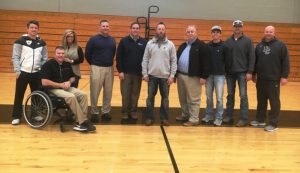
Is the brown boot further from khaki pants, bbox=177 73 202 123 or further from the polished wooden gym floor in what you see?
khaki pants, bbox=177 73 202 123

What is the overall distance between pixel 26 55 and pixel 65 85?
63 cm

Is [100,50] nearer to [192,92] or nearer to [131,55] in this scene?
[131,55]

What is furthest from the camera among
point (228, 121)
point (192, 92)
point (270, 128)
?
point (228, 121)

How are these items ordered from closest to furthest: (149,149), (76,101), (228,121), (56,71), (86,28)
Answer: (149,149), (76,101), (56,71), (228,121), (86,28)

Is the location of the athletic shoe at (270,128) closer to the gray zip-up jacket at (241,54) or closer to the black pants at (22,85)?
the gray zip-up jacket at (241,54)

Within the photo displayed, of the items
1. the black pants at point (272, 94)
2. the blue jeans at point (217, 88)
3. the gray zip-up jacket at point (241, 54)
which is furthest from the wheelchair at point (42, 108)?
the black pants at point (272, 94)

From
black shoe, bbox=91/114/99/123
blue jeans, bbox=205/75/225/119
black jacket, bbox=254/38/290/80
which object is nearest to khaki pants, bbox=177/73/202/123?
blue jeans, bbox=205/75/225/119

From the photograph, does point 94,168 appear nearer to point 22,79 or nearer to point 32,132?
point 32,132

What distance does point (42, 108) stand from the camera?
165 inches

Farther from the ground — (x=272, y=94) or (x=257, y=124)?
(x=272, y=94)

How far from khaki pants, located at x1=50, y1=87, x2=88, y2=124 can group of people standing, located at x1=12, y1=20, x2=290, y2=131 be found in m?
0.10

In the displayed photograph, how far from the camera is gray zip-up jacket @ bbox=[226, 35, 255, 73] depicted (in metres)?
4.66

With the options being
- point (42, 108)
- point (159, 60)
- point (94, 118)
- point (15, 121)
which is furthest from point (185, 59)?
point (15, 121)

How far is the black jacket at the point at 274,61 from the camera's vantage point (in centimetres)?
453
